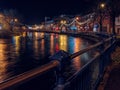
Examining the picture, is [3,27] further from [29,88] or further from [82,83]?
[82,83]

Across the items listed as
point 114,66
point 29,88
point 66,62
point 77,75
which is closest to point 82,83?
point 77,75

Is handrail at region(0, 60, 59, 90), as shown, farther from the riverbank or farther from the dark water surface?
the riverbank

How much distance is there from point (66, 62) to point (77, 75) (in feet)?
1.80

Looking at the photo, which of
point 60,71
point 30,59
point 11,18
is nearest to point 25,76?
point 60,71

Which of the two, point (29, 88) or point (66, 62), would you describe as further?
point (29, 88)

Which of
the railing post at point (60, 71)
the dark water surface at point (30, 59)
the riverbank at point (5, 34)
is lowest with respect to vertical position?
the dark water surface at point (30, 59)

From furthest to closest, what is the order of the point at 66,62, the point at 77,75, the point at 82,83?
the point at 82,83 < the point at 77,75 < the point at 66,62

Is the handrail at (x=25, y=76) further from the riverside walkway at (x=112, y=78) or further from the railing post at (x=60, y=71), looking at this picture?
the riverside walkway at (x=112, y=78)

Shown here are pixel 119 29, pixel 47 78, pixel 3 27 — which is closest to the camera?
pixel 47 78

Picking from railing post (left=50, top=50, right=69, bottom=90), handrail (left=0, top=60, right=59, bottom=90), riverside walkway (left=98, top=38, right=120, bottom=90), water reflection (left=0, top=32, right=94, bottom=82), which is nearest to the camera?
handrail (left=0, top=60, right=59, bottom=90)

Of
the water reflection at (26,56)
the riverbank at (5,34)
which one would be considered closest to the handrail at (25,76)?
the water reflection at (26,56)

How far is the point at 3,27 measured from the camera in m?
84.9

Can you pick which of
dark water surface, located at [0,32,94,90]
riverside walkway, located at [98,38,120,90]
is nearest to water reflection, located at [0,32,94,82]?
dark water surface, located at [0,32,94,90]

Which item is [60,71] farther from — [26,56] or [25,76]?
[26,56]
